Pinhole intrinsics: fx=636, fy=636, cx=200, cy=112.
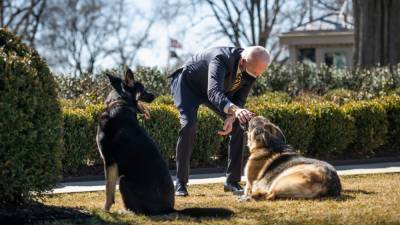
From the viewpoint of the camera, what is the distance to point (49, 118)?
662cm

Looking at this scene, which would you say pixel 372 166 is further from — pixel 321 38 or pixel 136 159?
pixel 321 38

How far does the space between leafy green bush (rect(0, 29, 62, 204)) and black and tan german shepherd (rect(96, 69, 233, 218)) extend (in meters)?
0.56

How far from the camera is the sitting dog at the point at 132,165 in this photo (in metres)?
6.52

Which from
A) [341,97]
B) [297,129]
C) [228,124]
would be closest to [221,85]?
[228,124]

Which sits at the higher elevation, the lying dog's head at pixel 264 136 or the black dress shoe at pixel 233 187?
the lying dog's head at pixel 264 136

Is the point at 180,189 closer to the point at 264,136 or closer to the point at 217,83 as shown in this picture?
the point at 264,136

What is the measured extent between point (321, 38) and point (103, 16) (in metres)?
22.6

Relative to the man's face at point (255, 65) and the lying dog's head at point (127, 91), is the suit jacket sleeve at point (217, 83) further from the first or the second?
the lying dog's head at point (127, 91)

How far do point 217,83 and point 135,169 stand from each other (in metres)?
1.69

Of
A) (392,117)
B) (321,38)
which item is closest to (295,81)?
(392,117)

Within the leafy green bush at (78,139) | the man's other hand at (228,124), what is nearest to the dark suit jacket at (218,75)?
the man's other hand at (228,124)

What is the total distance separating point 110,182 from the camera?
679 centimetres

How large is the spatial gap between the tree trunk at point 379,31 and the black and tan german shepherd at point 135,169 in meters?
17.5

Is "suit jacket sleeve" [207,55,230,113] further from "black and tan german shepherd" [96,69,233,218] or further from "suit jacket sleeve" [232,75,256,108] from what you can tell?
"black and tan german shepherd" [96,69,233,218]
